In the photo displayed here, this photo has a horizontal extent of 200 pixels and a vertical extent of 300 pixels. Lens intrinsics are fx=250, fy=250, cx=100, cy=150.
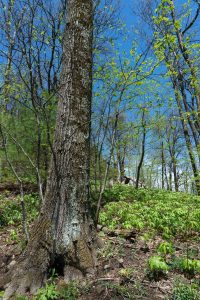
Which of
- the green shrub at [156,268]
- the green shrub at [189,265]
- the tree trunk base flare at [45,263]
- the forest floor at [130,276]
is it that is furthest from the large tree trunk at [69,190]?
the green shrub at [189,265]

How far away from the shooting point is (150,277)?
2680mm

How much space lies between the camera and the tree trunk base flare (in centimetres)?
264

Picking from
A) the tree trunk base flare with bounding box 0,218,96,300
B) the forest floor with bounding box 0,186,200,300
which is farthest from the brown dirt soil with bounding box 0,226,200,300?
the tree trunk base flare with bounding box 0,218,96,300

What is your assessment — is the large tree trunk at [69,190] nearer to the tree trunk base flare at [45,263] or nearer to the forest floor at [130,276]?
the tree trunk base flare at [45,263]

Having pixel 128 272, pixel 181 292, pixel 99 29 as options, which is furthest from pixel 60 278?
pixel 99 29

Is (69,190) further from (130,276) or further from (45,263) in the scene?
(130,276)

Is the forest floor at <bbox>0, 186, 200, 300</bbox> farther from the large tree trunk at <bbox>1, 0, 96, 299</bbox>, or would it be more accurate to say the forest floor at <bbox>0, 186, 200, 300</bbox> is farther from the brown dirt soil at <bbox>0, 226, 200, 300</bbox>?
the large tree trunk at <bbox>1, 0, 96, 299</bbox>

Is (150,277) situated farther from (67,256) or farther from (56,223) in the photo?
(56,223)

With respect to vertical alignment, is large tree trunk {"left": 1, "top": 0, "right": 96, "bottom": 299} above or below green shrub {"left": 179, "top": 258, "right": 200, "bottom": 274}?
above

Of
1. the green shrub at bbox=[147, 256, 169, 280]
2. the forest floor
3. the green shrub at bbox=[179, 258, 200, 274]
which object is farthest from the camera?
the green shrub at bbox=[179, 258, 200, 274]

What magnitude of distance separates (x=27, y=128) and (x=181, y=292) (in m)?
5.45

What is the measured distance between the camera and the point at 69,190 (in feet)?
9.30

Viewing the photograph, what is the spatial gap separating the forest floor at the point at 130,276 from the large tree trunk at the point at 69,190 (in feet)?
0.63

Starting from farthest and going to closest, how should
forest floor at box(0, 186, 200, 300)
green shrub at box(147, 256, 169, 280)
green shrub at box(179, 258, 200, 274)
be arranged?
green shrub at box(179, 258, 200, 274) < green shrub at box(147, 256, 169, 280) < forest floor at box(0, 186, 200, 300)
